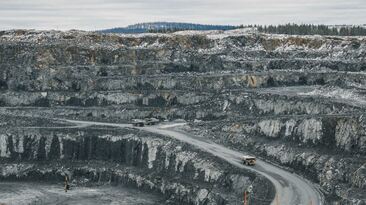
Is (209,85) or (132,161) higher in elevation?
(209,85)

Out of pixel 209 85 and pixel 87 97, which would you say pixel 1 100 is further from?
pixel 209 85

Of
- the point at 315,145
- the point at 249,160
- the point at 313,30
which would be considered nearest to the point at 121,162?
the point at 249,160

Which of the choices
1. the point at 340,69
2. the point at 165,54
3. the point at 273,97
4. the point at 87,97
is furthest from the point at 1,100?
the point at 340,69

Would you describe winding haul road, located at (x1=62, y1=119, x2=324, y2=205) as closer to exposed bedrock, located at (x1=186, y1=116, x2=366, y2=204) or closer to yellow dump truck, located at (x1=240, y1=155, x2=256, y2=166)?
yellow dump truck, located at (x1=240, y1=155, x2=256, y2=166)

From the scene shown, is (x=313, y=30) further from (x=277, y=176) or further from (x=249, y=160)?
(x=277, y=176)

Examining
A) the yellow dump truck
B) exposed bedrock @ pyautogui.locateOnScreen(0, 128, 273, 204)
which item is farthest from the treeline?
the yellow dump truck
